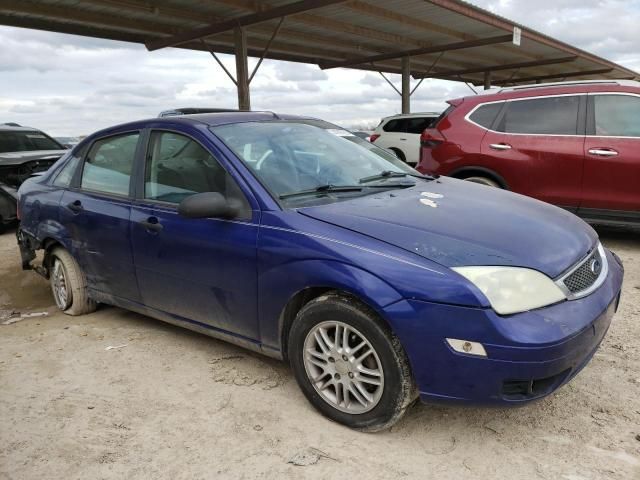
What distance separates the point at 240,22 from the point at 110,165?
844 cm

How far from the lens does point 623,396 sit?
2.84m

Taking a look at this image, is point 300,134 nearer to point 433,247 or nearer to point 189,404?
point 433,247

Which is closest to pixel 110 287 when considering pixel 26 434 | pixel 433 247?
pixel 26 434

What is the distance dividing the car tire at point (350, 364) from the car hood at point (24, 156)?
6.92 m

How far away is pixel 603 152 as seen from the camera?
18.4 feet

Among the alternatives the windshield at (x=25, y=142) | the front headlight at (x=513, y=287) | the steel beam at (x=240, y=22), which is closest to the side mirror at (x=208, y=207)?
the front headlight at (x=513, y=287)

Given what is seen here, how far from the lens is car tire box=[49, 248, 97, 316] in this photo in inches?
170

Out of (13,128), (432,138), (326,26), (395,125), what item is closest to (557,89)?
(432,138)

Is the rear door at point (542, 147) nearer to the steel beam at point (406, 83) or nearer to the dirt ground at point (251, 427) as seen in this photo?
the dirt ground at point (251, 427)

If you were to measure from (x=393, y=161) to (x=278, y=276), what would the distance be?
1.62m

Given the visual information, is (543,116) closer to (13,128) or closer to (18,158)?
(18,158)

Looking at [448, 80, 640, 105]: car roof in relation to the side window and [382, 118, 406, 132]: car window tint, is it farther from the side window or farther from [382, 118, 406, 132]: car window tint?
[382, 118, 406, 132]: car window tint

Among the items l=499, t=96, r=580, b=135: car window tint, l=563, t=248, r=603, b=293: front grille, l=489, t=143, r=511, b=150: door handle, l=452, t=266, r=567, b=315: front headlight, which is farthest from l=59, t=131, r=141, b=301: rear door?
l=499, t=96, r=580, b=135: car window tint

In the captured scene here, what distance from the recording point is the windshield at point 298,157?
10.2ft
